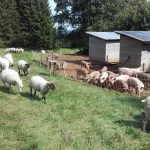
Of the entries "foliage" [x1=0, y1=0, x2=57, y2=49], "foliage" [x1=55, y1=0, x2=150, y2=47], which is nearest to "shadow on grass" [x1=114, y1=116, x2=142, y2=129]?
"foliage" [x1=55, y1=0, x2=150, y2=47]

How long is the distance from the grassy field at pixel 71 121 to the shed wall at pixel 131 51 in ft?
32.7

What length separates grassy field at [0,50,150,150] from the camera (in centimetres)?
1116

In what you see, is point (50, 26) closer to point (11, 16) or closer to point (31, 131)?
point (11, 16)

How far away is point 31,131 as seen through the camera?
12172mm

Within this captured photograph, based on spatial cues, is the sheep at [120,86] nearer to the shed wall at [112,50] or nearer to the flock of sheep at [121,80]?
the flock of sheep at [121,80]

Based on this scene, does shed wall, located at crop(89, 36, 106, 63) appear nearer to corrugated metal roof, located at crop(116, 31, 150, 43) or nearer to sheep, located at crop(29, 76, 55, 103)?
corrugated metal roof, located at crop(116, 31, 150, 43)

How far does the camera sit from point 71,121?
13.5 meters

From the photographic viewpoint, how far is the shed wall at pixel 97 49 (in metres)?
34.9

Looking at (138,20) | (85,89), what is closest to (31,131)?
(85,89)

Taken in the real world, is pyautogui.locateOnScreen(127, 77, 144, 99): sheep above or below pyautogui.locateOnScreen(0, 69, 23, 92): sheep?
below

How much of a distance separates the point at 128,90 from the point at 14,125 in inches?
364

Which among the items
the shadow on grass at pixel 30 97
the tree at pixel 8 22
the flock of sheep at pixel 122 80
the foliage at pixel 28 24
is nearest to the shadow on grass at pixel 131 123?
the shadow on grass at pixel 30 97

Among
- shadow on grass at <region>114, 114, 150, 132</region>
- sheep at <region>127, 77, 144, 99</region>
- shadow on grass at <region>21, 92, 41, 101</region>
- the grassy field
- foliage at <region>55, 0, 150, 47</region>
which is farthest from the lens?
foliage at <region>55, 0, 150, 47</region>

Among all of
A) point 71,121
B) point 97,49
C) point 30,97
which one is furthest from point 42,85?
point 97,49
